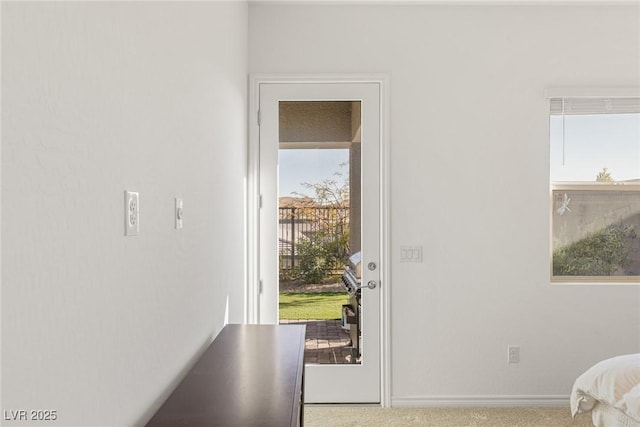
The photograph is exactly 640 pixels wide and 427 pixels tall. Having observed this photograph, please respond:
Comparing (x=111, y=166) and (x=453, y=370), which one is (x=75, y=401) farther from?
(x=453, y=370)

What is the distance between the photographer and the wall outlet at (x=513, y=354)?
11.1 feet

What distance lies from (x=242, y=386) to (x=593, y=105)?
3.05 m

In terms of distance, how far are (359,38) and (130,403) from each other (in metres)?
2.78

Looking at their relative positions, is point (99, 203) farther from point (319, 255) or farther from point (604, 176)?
point (604, 176)

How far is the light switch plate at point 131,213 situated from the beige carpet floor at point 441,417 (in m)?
2.25

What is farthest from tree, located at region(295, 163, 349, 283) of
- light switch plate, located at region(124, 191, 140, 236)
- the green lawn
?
light switch plate, located at region(124, 191, 140, 236)

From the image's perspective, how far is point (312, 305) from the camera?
3.43 m

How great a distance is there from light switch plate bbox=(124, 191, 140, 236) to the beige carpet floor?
7.39ft

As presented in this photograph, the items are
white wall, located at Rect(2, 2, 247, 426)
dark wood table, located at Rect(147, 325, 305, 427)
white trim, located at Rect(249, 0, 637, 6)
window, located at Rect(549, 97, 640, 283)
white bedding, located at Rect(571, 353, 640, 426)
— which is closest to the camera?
white wall, located at Rect(2, 2, 247, 426)

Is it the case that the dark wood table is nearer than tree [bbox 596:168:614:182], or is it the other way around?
the dark wood table

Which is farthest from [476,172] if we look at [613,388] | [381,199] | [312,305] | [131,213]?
[131,213]

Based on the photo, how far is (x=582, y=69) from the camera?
3.38m

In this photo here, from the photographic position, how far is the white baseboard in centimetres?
337

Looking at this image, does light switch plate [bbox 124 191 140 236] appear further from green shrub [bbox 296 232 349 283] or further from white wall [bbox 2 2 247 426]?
green shrub [bbox 296 232 349 283]
